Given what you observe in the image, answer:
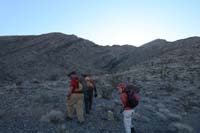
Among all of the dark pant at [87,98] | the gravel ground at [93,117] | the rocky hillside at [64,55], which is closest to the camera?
the gravel ground at [93,117]

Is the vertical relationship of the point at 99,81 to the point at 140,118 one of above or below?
above

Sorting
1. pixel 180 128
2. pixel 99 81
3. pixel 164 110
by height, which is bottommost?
pixel 180 128

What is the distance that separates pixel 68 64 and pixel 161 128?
36500 mm

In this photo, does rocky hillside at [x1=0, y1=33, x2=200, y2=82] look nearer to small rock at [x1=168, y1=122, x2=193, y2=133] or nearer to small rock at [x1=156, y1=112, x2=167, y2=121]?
small rock at [x1=156, y1=112, x2=167, y2=121]

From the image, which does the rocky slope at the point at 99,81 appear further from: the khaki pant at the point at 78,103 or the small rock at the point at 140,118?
the khaki pant at the point at 78,103

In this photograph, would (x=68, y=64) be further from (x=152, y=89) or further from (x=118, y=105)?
(x=118, y=105)

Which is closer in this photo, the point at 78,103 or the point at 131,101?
the point at 131,101

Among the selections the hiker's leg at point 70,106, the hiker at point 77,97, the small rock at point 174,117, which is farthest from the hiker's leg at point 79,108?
the small rock at point 174,117

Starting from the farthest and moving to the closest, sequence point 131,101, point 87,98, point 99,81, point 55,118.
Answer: point 99,81 < point 87,98 < point 55,118 < point 131,101

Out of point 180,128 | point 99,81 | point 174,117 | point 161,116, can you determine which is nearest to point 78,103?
point 180,128

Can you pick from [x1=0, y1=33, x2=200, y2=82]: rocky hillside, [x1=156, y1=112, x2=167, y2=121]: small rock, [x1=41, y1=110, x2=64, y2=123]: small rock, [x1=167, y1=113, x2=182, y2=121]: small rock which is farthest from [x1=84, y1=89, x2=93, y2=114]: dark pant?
[x1=0, y1=33, x2=200, y2=82]: rocky hillside

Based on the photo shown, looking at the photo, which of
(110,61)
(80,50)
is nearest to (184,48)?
(110,61)

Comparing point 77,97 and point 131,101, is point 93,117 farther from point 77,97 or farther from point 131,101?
point 131,101

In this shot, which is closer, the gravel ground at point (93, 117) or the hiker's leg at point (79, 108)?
the gravel ground at point (93, 117)
